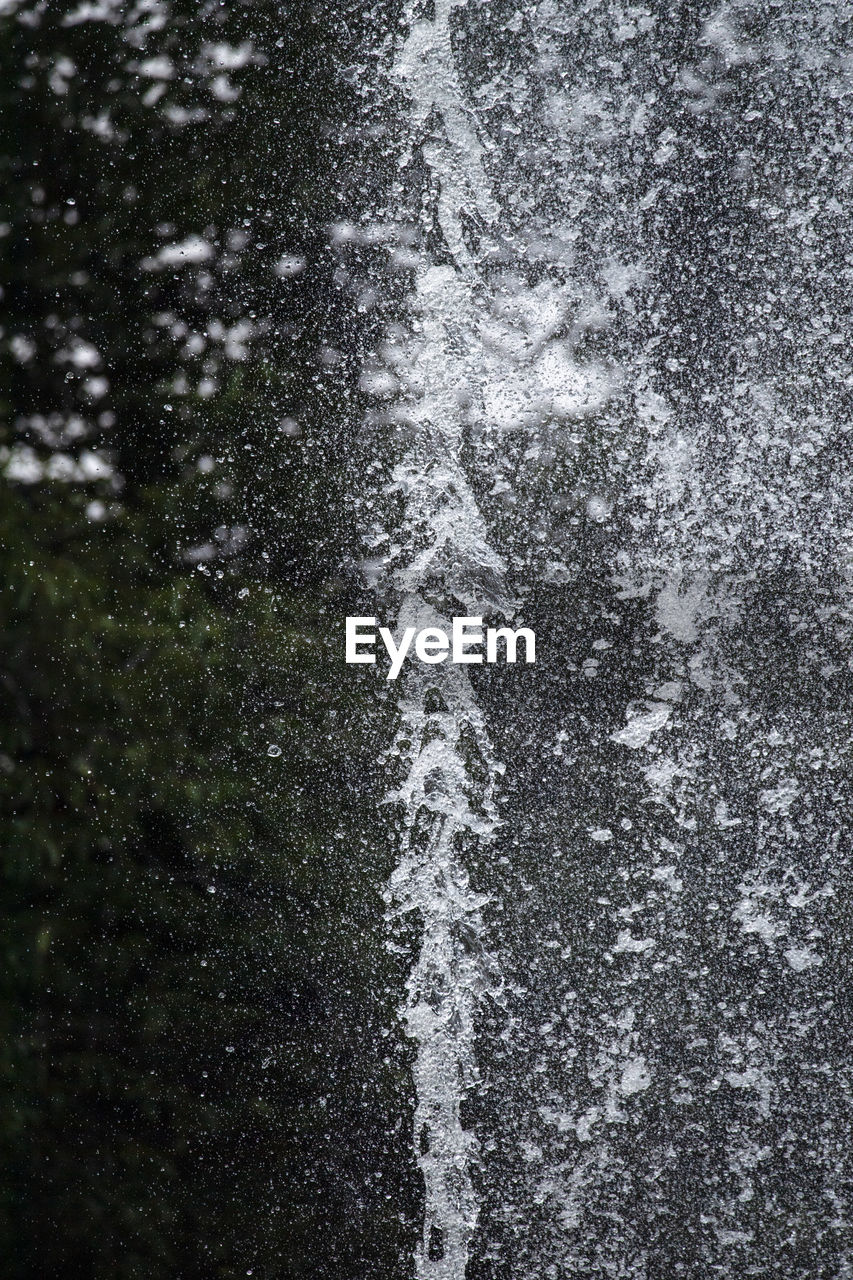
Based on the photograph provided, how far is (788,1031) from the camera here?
63 centimetres

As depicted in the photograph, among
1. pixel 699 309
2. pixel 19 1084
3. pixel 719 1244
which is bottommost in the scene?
pixel 719 1244

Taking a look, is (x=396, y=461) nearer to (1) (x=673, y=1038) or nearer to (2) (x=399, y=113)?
(2) (x=399, y=113)

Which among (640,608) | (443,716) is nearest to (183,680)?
(443,716)

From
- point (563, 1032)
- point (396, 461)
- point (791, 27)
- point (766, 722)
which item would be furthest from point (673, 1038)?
point (791, 27)

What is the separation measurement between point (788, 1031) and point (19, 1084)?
2.29 feet

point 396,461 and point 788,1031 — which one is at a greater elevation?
point 396,461

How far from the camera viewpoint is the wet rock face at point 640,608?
623mm

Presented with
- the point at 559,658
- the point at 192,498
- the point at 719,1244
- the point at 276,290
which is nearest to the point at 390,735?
the point at 559,658

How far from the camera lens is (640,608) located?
0.63 metres

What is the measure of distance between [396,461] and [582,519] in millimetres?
173

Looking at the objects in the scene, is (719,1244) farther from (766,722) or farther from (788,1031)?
(766,722)

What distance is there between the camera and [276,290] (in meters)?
0.64

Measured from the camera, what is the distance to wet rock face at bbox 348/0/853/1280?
623 mm

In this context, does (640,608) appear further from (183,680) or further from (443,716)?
(183,680)
